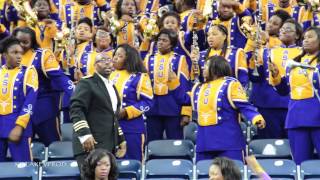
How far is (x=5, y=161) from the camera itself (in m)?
12.6

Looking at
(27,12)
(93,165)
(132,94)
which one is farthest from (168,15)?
(93,165)

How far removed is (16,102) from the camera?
494 inches

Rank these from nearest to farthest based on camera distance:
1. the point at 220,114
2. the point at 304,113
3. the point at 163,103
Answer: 1. the point at 220,114
2. the point at 304,113
3. the point at 163,103

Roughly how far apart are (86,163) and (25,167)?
5.79 feet

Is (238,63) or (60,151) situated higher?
(238,63)

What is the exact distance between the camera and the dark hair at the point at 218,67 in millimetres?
12062

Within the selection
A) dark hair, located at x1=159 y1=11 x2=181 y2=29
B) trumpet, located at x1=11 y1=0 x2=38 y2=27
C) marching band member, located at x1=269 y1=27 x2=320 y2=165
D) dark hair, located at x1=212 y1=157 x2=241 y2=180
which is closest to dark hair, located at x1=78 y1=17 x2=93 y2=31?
trumpet, located at x1=11 y1=0 x2=38 y2=27

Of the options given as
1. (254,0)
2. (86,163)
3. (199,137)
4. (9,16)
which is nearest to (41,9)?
(9,16)

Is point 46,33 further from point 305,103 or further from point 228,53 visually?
point 305,103

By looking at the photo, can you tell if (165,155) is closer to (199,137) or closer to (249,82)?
(199,137)

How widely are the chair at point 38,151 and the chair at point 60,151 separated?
208 millimetres

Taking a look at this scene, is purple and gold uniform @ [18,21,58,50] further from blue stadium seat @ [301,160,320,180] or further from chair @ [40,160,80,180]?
blue stadium seat @ [301,160,320,180]

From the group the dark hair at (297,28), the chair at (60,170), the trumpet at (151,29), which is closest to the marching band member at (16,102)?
the chair at (60,170)

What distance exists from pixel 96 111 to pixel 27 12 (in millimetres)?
3763
